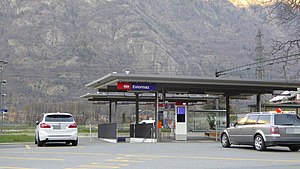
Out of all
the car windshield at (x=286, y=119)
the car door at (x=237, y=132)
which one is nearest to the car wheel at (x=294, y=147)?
the car windshield at (x=286, y=119)

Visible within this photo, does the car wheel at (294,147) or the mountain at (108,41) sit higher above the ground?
the mountain at (108,41)

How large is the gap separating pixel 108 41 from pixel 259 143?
3939 inches

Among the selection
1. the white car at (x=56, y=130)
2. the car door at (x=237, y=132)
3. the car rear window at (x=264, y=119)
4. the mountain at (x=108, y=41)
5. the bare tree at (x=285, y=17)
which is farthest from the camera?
the mountain at (x=108, y=41)

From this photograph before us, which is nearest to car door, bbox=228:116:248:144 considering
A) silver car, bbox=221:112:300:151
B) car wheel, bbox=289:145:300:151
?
silver car, bbox=221:112:300:151

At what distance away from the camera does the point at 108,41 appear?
4673 inches

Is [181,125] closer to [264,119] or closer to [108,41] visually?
[264,119]

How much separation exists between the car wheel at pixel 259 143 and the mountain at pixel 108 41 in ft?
153

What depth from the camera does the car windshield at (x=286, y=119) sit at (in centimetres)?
1992

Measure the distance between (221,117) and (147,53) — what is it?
71.2 metres

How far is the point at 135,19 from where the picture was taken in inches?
5281

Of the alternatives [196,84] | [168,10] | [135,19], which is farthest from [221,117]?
[168,10]

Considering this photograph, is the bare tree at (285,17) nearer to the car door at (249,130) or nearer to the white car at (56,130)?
the car door at (249,130)

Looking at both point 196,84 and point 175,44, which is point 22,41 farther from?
point 196,84

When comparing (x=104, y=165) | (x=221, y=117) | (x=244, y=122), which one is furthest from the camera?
(x=221, y=117)
